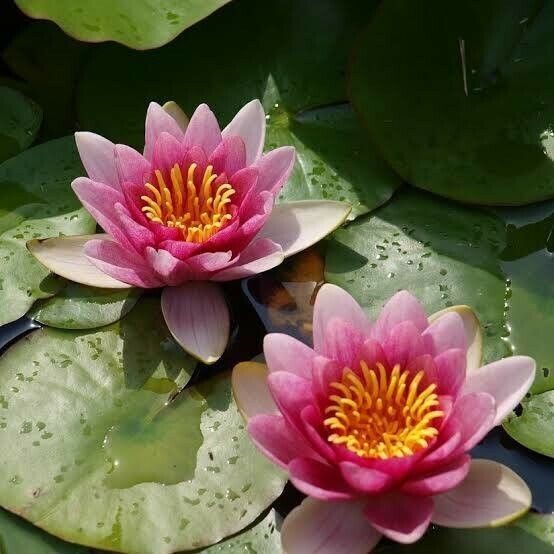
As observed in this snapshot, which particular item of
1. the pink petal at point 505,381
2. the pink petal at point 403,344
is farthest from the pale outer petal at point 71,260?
the pink petal at point 505,381

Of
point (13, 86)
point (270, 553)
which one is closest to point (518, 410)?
point (270, 553)

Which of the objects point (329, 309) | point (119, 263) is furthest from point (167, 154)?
point (329, 309)

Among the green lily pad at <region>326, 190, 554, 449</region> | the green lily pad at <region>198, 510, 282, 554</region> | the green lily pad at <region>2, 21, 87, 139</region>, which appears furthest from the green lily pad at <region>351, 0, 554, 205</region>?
the green lily pad at <region>198, 510, 282, 554</region>

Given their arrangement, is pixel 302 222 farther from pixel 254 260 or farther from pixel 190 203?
pixel 190 203

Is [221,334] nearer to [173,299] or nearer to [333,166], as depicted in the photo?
[173,299]

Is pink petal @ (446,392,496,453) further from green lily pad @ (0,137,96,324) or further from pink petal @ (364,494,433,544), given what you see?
green lily pad @ (0,137,96,324)

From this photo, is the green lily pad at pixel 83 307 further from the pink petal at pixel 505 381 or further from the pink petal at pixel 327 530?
the pink petal at pixel 505 381

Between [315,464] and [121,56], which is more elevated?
[121,56]
